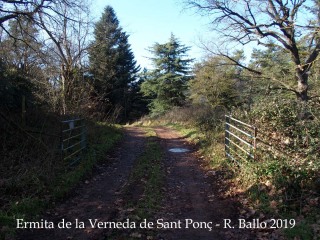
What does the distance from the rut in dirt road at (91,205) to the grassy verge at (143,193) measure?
0.26 m

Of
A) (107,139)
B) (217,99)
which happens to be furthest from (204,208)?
(217,99)

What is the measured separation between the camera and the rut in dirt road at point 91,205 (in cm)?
489

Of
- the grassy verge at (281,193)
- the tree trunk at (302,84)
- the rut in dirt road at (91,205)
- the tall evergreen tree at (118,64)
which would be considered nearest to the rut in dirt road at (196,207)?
the grassy verge at (281,193)

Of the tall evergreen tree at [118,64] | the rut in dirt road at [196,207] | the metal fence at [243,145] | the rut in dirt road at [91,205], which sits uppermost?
the tall evergreen tree at [118,64]

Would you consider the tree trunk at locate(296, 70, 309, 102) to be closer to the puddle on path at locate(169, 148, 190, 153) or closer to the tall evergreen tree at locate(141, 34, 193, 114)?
the puddle on path at locate(169, 148, 190, 153)

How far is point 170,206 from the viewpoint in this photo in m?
6.29

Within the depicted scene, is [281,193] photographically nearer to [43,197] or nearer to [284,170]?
[284,170]

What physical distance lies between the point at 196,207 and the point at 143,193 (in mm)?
1377

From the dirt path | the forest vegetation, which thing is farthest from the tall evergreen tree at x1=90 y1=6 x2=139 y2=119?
the dirt path

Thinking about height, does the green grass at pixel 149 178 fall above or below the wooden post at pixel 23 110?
below

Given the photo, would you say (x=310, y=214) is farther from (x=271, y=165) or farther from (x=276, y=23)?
(x=276, y=23)

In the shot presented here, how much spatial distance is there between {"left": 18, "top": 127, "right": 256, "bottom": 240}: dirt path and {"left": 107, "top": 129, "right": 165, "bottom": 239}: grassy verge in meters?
0.16

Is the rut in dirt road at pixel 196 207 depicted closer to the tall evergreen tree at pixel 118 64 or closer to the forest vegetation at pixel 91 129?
the forest vegetation at pixel 91 129

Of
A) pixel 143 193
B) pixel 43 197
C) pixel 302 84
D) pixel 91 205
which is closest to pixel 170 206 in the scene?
pixel 143 193
